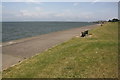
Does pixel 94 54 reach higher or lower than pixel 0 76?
higher

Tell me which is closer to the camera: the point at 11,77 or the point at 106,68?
the point at 11,77

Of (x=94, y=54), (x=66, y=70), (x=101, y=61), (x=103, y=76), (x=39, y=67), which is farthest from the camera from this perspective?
(x=94, y=54)

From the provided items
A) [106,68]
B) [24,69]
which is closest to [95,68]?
[106,68]

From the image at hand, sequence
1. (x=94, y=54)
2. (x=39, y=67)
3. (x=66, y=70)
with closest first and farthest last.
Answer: (x=66, y=70)
(x=39, y=67)
(x=94, y=54)

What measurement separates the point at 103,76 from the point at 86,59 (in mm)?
2321

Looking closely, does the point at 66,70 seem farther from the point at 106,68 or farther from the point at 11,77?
the point at 11,77

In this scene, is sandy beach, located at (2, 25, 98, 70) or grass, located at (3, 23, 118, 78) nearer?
grass, located at (3, 23, 118, 78)

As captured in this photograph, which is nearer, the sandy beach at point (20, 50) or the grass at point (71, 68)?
the grass at point (71, 68)

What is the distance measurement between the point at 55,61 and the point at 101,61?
255cm

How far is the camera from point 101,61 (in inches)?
333

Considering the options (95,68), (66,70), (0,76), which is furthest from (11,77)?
(95,68)

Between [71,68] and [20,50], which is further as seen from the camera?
[20,50]

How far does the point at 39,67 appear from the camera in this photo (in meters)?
7.73

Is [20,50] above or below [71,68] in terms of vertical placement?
above
